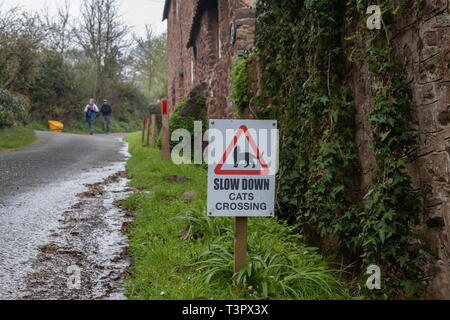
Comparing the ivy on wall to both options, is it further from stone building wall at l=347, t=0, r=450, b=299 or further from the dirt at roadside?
the dirt at roadside

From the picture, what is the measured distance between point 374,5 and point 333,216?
5.25ft

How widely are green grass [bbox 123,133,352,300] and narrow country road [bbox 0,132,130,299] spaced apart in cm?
25

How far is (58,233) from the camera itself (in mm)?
4281

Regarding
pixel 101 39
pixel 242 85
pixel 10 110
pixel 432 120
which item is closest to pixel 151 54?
pixel 101 39

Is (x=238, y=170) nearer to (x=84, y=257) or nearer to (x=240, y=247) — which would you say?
(x=240, y=247)

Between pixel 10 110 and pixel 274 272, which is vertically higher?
pixel 10 110

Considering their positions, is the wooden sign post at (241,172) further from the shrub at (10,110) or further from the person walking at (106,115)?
the person walking at (106,115)

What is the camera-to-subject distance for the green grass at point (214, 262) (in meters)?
2.78

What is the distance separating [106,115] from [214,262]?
26267 mm

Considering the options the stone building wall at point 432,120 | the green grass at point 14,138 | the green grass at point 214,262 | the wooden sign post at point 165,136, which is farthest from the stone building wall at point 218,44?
the green grass at point 14,138

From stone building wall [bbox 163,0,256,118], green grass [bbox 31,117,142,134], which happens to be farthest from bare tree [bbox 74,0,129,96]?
stone building wall [bbox 163,0,256,118]

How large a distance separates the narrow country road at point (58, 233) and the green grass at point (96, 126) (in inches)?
691

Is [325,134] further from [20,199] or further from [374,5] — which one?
[20,199]
